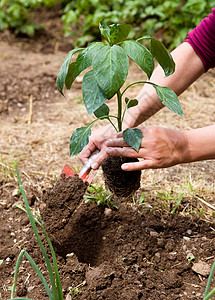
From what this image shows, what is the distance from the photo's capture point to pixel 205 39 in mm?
1737

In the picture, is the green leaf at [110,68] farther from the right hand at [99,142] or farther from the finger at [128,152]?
the right hand at [99,142]

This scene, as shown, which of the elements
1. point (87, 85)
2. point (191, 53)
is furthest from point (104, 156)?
point (191, 53)

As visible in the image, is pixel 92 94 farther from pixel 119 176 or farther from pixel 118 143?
pixel 119 176

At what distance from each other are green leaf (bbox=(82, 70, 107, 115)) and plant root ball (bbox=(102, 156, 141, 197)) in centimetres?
44

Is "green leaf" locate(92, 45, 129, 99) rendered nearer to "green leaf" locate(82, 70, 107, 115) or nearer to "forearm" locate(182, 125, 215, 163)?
"green leaf" locate(82, 70, 107, 115)

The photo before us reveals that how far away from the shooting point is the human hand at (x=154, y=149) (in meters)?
→ 1.34

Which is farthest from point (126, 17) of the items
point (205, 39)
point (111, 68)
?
point (111, 68)

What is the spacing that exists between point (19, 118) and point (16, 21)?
2.12 meters

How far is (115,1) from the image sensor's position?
13.8 feet

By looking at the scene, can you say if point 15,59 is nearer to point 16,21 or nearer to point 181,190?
point 16,21

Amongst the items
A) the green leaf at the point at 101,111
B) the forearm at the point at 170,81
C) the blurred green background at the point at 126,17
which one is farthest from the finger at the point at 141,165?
the blurred green background at the point at 126,17

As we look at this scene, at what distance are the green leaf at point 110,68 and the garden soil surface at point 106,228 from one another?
0.72 m

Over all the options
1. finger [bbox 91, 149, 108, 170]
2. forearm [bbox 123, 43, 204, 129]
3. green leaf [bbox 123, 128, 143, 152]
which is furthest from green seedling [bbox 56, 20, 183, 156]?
forearm [bbox 123, 43, 204, 129]

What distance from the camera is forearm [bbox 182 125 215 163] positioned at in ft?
4.74
